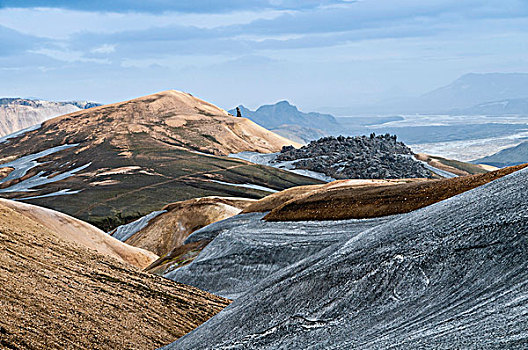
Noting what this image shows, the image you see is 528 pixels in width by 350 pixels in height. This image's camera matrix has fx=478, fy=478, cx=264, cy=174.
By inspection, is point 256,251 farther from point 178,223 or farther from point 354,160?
point 354,160

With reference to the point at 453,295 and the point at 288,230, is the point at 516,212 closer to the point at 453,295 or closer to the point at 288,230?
the point at 453,295

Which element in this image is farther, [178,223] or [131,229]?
[131,229]

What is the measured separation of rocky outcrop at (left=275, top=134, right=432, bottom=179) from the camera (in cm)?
16338

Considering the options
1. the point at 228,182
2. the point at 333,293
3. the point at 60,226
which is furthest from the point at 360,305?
the point at 228,182

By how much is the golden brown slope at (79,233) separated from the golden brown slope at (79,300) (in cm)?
1962

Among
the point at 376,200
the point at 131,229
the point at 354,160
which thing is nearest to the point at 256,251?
the point at 376,200

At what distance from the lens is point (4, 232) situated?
26.0 meters

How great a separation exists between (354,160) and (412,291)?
531ft

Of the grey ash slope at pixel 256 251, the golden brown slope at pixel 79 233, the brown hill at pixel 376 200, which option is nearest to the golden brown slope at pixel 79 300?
the grey ash slope at pixel 256 251

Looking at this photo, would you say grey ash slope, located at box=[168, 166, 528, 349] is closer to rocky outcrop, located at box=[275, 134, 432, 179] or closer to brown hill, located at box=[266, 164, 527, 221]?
brown hill, located at box=[266, 164, 527, 221]

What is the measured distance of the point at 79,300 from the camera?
858 inches

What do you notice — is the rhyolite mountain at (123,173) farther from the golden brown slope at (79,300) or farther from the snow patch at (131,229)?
the golden brown slope at (79,300)

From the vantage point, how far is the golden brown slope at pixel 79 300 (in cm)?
1895

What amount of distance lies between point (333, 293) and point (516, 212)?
6722mm
